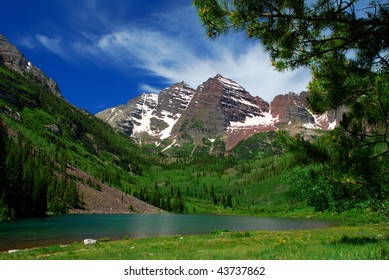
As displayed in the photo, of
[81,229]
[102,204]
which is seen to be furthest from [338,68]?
[102,204]

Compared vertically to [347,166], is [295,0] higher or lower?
higher

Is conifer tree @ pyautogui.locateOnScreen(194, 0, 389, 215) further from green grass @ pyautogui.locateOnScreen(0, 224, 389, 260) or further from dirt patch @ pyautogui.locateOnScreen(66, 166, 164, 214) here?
dirt patch @ pyautogui.locateOnScreen(66, 166, 164, 214)

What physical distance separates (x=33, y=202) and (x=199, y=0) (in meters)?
111

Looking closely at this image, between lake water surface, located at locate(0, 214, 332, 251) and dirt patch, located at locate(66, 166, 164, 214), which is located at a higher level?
dirt patch, located at locate(66, 166, 164, 214)

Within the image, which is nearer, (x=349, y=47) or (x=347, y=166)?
(x=347, y=166)

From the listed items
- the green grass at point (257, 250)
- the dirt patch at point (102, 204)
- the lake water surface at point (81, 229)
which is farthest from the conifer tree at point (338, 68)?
the dirt patch at point (102, 204)

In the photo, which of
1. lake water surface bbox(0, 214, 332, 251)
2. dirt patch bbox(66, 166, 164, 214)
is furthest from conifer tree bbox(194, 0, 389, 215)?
dirt patch bbox(66, 166, 164, 214)

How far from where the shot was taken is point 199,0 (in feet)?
38.5
